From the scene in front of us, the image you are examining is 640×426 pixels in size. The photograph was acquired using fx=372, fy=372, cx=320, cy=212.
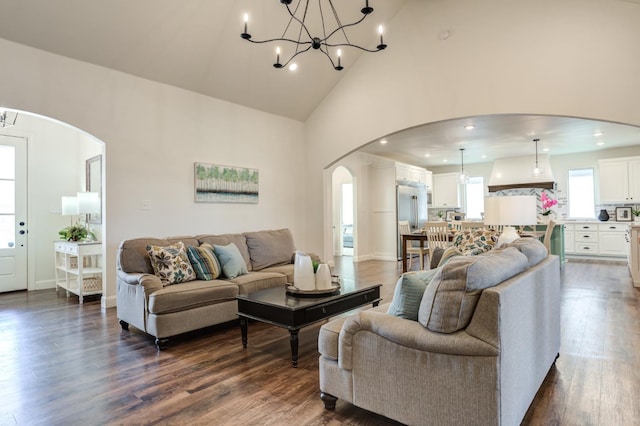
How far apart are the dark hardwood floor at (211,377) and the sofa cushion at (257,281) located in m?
0.39

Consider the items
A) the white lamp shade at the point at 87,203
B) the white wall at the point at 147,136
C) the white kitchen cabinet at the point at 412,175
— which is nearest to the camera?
the white wall at the point at 147,136

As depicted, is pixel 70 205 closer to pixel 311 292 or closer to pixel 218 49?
pixel 218 49

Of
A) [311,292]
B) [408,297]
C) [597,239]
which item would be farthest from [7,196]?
[597,239]

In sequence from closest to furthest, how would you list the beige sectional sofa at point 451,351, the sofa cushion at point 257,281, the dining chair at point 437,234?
the beige sectional sofa at point 451,351, the sofa cushion at point 257,281, the dining chair at point 437,234

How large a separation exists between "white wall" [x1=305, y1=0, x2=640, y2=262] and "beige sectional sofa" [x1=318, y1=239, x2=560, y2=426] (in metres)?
3.42

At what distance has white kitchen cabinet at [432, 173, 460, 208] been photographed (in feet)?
34.8

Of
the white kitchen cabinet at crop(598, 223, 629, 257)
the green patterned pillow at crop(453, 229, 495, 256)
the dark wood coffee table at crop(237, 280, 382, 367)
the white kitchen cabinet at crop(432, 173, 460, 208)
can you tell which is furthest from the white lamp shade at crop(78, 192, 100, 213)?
the white kitchen cabinet at crop(598, 223, 629, 257)

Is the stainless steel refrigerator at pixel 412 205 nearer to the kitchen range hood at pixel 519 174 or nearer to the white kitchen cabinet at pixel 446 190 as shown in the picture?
the white kitchen cabinet at pixel 446 190

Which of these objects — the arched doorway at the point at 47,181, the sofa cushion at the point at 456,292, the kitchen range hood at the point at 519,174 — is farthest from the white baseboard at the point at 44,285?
the kitchen range hood at the point at 519,174

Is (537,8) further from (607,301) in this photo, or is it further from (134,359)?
(134,359)

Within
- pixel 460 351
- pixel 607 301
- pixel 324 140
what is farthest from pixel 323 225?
pixel 460 351

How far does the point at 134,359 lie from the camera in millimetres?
2900

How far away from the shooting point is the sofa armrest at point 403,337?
1.62 m

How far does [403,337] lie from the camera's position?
178 cm
